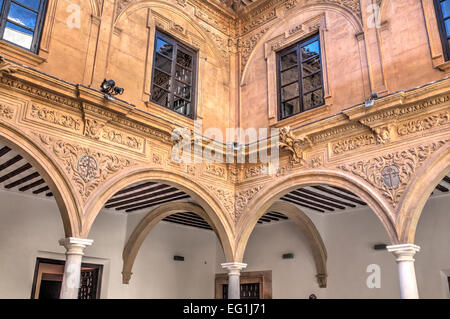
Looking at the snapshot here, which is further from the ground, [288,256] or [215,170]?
[215,170]

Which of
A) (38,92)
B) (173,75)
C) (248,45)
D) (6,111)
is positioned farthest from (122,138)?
(248,45)

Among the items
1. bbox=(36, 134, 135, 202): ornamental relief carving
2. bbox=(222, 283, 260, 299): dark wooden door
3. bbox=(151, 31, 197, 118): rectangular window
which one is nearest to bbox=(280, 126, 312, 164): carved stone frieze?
bbox=(151, 31, 197, 118): rectangular window

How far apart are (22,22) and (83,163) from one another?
1.90 metres

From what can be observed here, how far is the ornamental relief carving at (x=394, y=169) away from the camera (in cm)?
474

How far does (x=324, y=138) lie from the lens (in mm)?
5719

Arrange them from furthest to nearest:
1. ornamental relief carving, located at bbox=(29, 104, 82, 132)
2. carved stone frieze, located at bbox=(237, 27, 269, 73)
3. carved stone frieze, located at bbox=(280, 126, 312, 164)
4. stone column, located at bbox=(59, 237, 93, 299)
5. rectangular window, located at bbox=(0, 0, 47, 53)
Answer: carved stone frieze, located at bbox=(237, 27, 269, 73) → carved stone frieze, located at bbox=(280, 126, 312, 164) → rectangular window, located at bbox=(0, 0, 47, 53) → ornamental relief carving, located at bbox=(29, 104, 82, 132) → stone column, located at bbox=(59, 237, 93, 299)

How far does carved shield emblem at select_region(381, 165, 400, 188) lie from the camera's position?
488cm

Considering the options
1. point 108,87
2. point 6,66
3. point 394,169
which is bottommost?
point 394,169

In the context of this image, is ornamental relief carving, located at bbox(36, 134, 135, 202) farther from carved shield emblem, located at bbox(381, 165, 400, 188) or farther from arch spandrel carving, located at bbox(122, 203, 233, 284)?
carved shield emblem, located at bbox(381, 165, 400, 188)

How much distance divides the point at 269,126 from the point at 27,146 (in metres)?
3.58

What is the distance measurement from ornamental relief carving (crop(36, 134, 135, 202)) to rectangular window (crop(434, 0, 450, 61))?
4.35 meters

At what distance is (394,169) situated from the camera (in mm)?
4926

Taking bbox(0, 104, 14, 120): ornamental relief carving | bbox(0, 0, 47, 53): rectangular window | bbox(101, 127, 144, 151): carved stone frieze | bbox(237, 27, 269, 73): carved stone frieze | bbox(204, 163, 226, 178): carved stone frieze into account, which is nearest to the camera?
bbox(0, 104, 14, 120): ornamental relief carving

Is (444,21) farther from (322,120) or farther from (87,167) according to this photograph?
(87,167)
